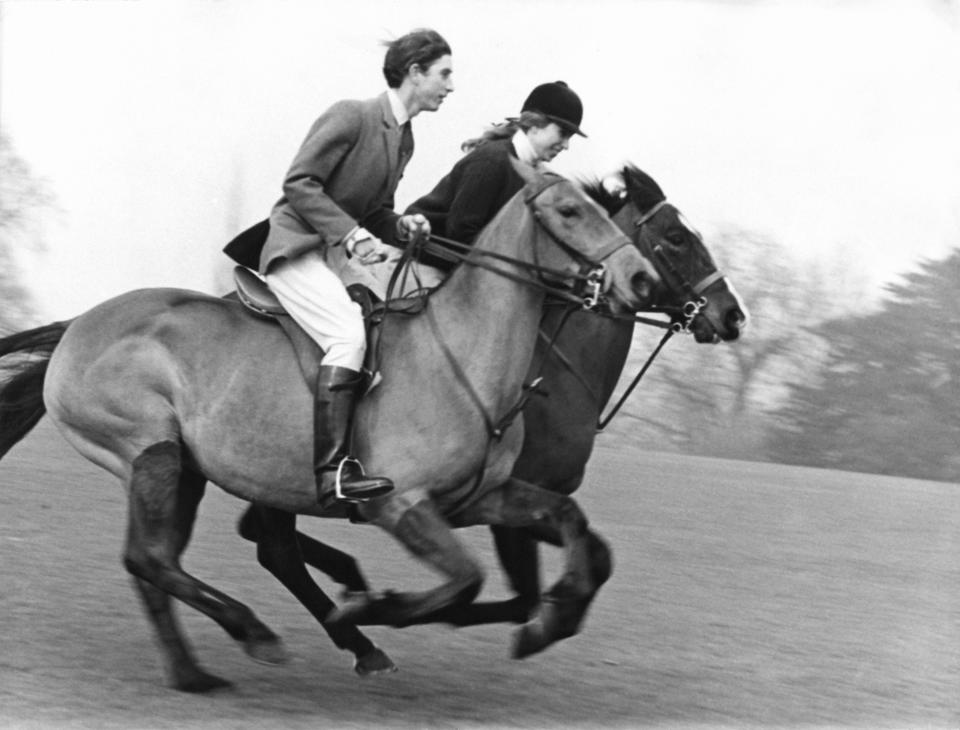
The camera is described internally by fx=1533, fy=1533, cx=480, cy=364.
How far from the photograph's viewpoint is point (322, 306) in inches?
228

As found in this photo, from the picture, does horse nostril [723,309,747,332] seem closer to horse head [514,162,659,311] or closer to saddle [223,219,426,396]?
horse head [514,162,659,311]

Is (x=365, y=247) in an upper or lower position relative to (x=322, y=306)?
upper

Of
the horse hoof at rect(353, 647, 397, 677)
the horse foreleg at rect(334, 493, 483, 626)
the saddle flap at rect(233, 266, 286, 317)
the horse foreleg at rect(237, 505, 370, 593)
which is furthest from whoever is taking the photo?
the horse foreleg at rect(237, 505, 370, 593)

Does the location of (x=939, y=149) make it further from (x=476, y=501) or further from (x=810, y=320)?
(x=476, y=501)

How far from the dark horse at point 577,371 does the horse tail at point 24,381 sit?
106cm

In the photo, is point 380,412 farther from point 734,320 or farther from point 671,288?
point 734,320

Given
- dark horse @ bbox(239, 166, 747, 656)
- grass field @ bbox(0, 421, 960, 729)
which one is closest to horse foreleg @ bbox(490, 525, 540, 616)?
dark horse @ bbox(239, 166, 747, 656)

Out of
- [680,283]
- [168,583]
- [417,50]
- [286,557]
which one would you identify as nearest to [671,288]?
[680,283]

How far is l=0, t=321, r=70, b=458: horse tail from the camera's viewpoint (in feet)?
22.0

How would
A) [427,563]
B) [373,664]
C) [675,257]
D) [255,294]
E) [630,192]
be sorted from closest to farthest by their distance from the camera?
1. [427,563]
2. [255,294]
3. [373,664]
4. [675,257]
5. [630,192]

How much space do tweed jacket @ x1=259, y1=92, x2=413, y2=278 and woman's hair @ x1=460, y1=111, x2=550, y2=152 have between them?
78 centimetres

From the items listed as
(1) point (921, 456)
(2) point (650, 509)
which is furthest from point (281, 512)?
(1) point (921, 456)

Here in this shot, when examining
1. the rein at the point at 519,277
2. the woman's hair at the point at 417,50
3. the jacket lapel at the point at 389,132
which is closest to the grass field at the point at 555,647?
the rein at the point at 519,277

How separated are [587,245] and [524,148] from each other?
1.25 meters
